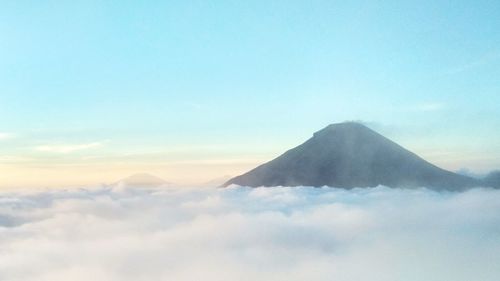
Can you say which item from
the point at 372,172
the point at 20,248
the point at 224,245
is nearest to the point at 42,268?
the point at 20,248

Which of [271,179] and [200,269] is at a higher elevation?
[271,179]

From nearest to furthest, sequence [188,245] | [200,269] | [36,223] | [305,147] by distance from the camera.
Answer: [36,223], [200,269], [188,245], [305,147]

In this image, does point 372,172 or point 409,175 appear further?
point 372,172

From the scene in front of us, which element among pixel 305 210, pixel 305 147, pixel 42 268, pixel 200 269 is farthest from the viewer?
pixel 305 147

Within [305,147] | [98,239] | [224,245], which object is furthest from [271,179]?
[98,239]

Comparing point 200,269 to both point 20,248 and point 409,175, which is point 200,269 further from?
point 409,175

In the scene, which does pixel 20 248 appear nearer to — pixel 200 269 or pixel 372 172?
pixel 200 269

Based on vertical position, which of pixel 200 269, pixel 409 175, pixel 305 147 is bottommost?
pixel 200 269
